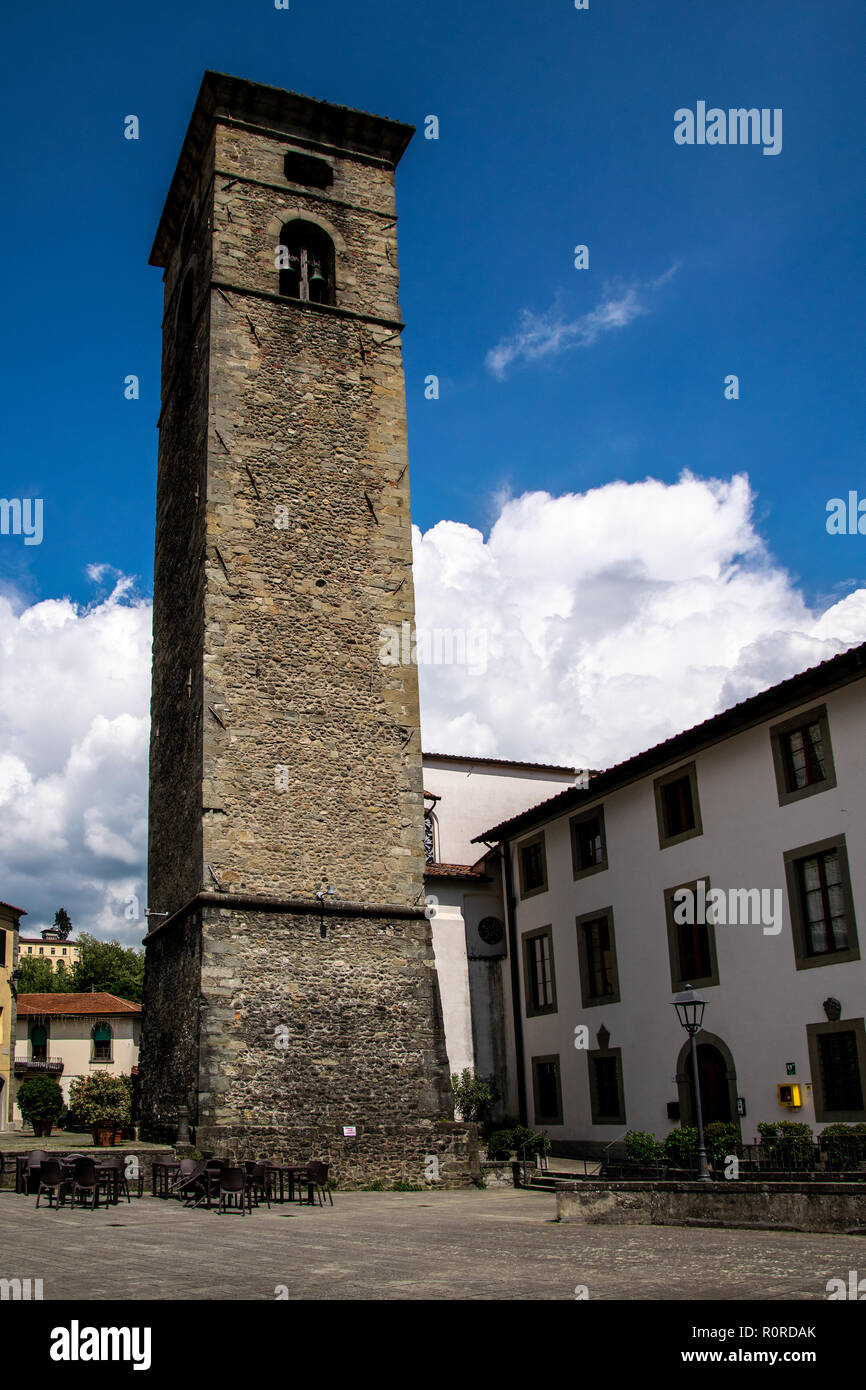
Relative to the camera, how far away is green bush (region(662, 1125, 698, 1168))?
1714 centimetres

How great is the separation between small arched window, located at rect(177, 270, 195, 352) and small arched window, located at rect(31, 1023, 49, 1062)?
4045 centimetres

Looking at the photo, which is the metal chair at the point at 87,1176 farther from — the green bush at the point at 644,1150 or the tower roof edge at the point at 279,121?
the tower roof edge at the point at 279,121

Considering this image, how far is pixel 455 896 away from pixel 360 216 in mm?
16243

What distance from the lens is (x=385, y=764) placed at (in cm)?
2073

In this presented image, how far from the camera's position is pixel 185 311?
25.3m

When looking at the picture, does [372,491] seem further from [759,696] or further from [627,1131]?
[627,1131]

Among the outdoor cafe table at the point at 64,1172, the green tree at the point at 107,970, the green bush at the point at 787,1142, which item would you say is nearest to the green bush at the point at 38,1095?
the outdoor cafe table at the point at 64,1172

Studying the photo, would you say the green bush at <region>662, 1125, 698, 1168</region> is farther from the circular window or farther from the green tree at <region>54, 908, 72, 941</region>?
the green tree at <region>54, 908, 72, 941</region>

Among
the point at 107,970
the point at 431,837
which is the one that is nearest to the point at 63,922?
the point at 107,970

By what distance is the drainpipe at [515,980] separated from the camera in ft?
86.6

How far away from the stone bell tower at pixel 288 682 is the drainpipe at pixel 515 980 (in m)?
7.74

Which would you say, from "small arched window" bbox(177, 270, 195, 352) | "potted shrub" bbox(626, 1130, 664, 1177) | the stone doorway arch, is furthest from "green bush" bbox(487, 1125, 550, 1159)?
"small arched window" bbox(177, 270, 195, 352)

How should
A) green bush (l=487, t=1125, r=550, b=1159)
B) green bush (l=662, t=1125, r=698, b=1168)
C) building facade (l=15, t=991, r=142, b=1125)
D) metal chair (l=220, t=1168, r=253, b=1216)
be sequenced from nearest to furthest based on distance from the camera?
1. metal chair (l=220, t=1168, r=253, b=1216)
2. green bush (l=662, t=1125, r=698, b=1168)
3. green bush (l=487, t=1125, r=550, b=1159)
4. building facade (l=15, t=991, r=142, b=1125)
